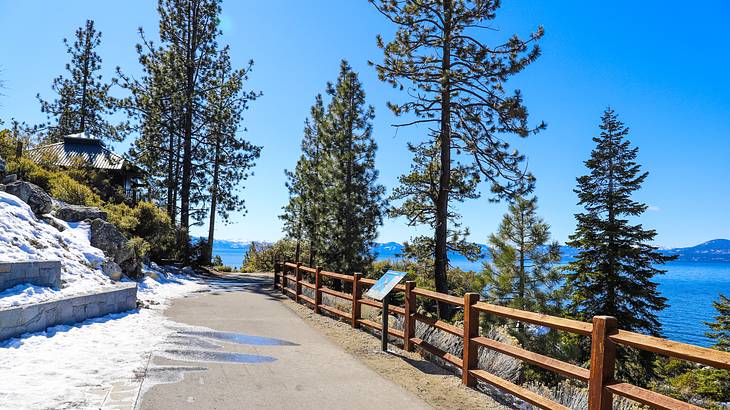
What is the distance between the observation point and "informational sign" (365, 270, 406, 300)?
7613 millimetres

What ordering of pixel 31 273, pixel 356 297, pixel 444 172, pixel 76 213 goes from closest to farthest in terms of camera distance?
1. pixel 31 273
2. pixel 356 297
3. pixel 76 213
4. pixel 444 172

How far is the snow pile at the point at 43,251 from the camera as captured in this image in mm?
7891

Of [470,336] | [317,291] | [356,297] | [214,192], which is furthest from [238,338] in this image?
[214,192]

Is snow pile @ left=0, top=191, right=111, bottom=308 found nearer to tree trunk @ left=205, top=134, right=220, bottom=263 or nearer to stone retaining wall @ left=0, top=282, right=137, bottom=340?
stone retaining wall @ left=0, top=282, right=137, bottom=340

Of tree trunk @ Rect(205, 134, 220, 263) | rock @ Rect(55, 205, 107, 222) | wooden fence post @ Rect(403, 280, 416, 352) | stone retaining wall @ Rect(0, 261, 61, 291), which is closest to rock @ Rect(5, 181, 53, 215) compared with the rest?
rock @ Rect(55, 205, 107, 222)

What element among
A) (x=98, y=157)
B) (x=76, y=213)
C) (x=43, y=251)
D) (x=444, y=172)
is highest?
(x=98, y=157)

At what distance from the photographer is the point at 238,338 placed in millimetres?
8500

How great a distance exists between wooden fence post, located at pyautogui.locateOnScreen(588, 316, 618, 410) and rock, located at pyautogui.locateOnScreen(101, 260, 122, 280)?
10.9 metres

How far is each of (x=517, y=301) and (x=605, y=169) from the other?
10.4m

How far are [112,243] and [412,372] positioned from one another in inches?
379

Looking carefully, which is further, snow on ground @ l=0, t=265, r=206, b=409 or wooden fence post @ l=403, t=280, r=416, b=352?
wooden fence post @ l=403, t=280, r=416, b=352

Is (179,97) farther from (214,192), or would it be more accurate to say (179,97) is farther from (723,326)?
(723,326)

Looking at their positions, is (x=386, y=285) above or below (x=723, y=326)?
above

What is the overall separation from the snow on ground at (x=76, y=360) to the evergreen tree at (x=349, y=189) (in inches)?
555
